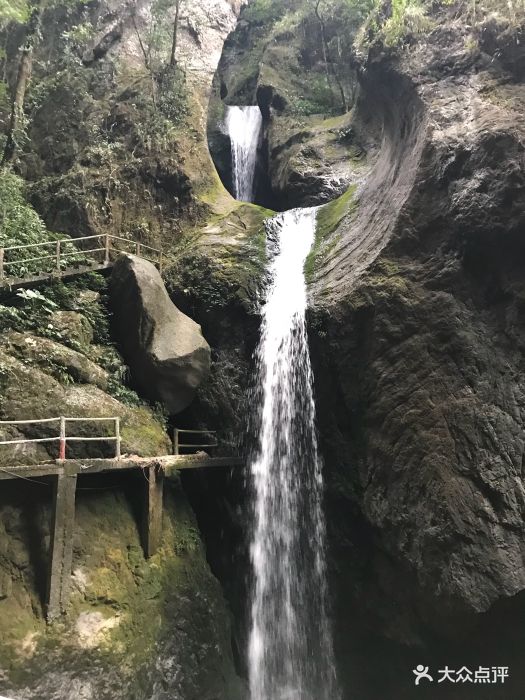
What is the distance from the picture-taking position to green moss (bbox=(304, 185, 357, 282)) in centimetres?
1307

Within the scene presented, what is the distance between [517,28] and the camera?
37.2 feet

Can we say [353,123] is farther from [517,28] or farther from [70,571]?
[70,571]

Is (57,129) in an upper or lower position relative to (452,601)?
upper

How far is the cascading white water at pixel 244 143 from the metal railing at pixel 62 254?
7.53 meters

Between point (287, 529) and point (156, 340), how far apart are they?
193 inches

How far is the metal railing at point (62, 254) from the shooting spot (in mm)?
11523

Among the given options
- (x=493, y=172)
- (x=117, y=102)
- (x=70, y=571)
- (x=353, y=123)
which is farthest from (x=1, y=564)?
(x=353, y=123)

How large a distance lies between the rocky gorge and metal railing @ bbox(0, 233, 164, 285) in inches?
21.8

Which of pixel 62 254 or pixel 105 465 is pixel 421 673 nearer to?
pixel 105 465

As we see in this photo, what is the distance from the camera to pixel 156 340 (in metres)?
10.9

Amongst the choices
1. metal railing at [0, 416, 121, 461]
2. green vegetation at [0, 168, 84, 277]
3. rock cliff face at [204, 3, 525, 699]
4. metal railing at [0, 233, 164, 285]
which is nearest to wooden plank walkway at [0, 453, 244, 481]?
metal railing at [0, 416, 121, 461]

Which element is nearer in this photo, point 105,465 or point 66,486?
point 66,486

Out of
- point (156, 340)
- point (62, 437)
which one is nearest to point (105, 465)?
point (62, 437)

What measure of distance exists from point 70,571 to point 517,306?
30.6 feet
